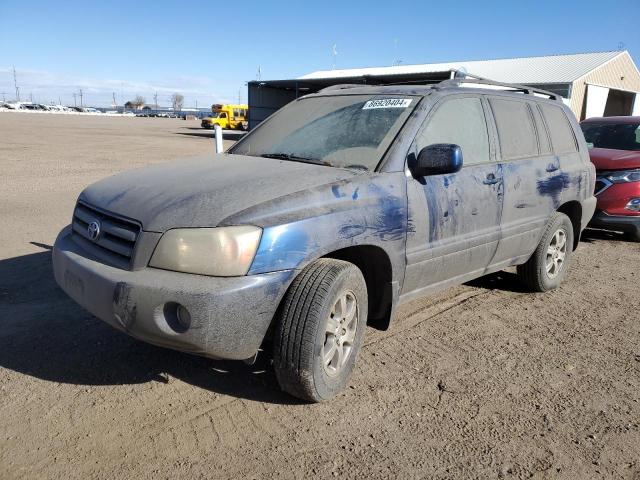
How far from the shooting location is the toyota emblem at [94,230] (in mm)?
2932

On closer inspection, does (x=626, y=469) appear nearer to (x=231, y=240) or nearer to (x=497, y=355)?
(x=497, y=355)

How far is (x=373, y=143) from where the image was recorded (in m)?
3.44

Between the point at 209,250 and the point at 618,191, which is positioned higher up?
the point at 209,250

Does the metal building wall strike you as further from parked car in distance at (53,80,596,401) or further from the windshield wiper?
the windshield wiper

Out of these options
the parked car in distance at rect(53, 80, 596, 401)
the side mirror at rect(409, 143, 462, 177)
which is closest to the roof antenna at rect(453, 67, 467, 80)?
the parked car in distance at rect(53, 80, 596, 401)

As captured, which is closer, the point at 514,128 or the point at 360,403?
the point at 360,403

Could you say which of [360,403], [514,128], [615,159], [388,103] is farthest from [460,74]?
[360,403]

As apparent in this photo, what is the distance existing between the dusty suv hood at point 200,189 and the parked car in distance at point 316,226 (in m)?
0.01

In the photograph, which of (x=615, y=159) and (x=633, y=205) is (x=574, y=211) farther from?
(x=615, y=159)

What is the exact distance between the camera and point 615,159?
23.4 ft

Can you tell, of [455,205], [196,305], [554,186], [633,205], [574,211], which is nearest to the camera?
[196,305]

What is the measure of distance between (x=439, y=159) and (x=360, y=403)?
1516 mm

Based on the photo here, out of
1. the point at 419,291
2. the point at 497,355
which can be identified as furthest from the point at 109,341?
the point at 497,355

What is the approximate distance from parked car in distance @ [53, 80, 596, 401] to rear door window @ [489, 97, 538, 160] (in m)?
0.02
